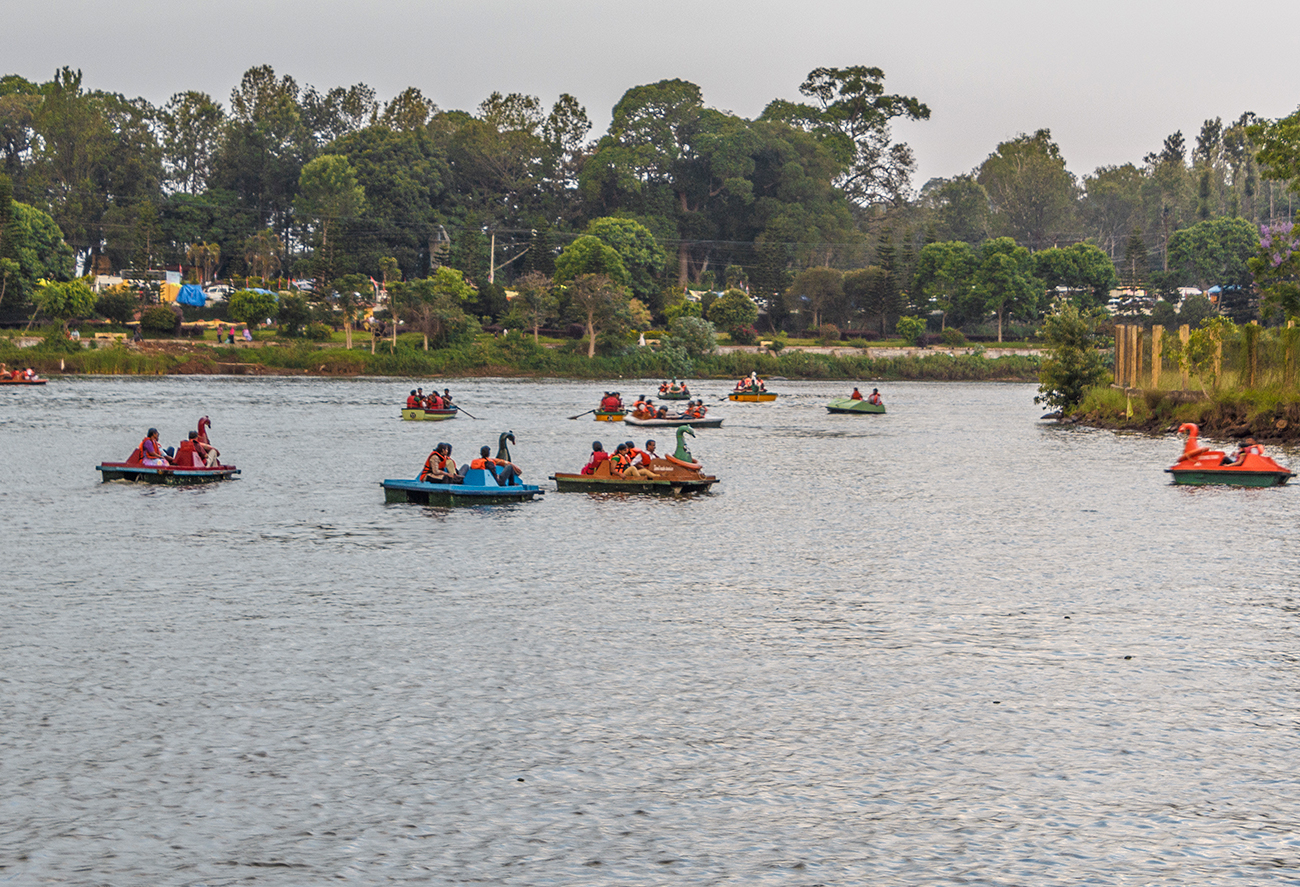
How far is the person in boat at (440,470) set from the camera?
105ft

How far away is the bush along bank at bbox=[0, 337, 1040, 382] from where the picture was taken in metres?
108

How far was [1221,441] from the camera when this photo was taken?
1964 inches

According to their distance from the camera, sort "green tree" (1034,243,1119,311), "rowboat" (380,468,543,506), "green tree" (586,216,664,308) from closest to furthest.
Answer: "rowboat" (380,468,543,506) < "green tree" (586,216,664,308) < "green tree" (1034,243,1119,311)

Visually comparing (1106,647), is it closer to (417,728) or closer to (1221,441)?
(417,728)

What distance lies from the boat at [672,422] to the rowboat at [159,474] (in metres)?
27.7

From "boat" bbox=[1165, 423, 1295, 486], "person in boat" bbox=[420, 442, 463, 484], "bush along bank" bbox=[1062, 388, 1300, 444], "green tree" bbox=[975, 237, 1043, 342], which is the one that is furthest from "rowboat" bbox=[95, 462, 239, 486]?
"green tree" bbox=[975, 237, 1043, 342]

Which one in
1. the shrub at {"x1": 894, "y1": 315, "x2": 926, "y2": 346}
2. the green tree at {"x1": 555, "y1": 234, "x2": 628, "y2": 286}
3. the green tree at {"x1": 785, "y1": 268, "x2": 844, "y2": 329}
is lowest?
the shrub at {"x1": 894, "y1": 315, "x2": 926, "y2": 346}

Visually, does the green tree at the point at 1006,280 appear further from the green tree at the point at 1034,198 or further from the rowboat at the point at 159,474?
the rowboat at the point at 159,474

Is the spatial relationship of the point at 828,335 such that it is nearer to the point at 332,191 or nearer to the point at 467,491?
the point at 332,191

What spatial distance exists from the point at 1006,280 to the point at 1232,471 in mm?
113771

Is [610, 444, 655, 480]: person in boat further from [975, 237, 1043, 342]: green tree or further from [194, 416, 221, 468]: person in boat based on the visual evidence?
[975, 237, 1043, 342]: green tree

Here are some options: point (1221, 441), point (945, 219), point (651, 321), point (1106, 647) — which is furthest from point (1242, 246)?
point (1106, 647)

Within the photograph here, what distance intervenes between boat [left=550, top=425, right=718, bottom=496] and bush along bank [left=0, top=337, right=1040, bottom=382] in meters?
81.9

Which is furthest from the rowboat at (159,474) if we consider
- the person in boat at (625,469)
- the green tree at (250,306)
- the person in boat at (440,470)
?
the green tree at (250,306)
